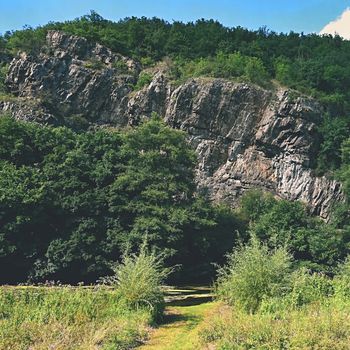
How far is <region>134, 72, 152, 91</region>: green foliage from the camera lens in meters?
63.6

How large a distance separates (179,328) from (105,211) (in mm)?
21268

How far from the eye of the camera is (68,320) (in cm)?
1346

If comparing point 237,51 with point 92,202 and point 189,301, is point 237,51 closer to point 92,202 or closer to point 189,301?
point 92,202

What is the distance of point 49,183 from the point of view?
34656mm

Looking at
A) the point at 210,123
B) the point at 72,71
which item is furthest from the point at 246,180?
the point at 72,71

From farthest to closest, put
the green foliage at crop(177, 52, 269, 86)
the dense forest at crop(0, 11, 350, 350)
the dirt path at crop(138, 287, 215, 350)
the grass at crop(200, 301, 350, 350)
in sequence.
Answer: the green foliage at crop(177, 52, 269, 86) → the dense forest at crop(0, 11, 350, 350) → the dirt path at crop(138, 287, 215, 350) → the grass at crop(200, 301, 350, 350)

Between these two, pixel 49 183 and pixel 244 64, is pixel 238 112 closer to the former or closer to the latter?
pixel 244 64

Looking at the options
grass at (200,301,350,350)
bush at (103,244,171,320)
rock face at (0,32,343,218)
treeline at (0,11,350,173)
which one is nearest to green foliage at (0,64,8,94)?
treeline at (0,11,350,173)

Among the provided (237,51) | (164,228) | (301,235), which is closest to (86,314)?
(164,228)

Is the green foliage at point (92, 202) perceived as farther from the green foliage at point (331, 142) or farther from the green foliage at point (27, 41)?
the green foliage at point (27, 41)

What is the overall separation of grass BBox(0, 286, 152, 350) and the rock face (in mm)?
40401

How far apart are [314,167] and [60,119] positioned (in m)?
32.4

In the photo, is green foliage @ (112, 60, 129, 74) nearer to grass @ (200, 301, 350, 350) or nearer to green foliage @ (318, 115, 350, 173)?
green foliage @ (318, 115, 350, 173)

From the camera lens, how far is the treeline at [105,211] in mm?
33281
